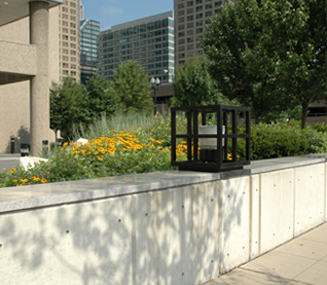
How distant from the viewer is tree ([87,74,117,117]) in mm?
31375

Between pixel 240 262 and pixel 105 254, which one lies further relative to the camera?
pixel 240 262

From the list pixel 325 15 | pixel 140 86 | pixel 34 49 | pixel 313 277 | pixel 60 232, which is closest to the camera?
pixel 60 232

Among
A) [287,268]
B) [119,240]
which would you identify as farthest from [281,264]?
[119,240]

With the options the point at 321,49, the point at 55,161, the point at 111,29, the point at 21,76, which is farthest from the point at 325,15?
the point at 111,29

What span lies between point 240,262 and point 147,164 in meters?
1.92

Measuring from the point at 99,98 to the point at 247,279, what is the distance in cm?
2921

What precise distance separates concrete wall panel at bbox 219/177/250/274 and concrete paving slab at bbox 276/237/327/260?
0.90 m

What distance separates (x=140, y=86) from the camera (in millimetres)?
41438

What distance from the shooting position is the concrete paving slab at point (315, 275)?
4457mm

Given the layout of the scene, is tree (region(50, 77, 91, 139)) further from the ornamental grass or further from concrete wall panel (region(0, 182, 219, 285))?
concrete wall panel (region(0, 182, 219, 285))

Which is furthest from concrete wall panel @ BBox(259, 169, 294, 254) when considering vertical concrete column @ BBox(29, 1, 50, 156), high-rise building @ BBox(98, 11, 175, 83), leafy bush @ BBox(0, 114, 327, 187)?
high-rise building @ BBox(98, 11, 175, 83)

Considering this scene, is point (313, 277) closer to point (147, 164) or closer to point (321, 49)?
point (147, 164)

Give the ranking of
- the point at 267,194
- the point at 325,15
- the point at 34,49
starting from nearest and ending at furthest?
the point at 267,194, the point at 325,15, the point at 34,49

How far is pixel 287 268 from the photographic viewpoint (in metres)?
4.89
